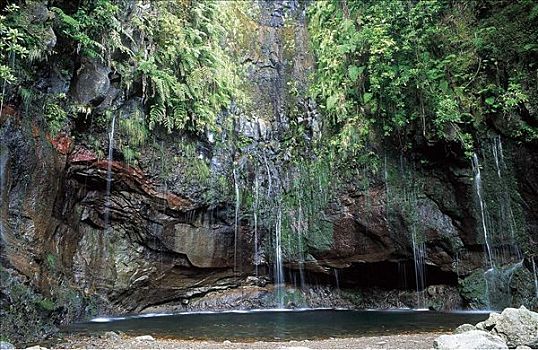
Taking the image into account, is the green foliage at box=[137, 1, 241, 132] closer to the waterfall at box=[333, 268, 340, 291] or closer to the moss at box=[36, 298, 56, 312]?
the moss at box=[36, 298, 56, 312]

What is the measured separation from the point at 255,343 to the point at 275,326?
2390 mm

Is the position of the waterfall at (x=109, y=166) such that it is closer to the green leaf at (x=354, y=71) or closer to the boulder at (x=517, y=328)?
the green leaf at (x=354, y=71)

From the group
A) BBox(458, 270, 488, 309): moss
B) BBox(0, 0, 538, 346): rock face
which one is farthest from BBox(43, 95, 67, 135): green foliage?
BBox(458, 270, 488, 309): moss

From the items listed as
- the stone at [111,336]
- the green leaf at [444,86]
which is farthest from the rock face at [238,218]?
the stone at [111,336]

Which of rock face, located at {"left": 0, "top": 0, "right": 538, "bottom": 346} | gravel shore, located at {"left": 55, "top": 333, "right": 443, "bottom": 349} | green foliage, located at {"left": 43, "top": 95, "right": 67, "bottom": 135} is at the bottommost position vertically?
gravel shore, located at {"left": 55, "top": 333, "right": 443, "bottom": 349}

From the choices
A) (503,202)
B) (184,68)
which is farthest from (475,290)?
(184,68)

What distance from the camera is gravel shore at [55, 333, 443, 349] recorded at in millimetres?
6988

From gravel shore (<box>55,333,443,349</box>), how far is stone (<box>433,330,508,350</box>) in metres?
0.90

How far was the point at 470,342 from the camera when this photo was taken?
537cm

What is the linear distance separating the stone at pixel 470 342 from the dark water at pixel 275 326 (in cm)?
300

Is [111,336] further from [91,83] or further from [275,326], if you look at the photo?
[91,83]

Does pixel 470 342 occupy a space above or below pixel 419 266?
below

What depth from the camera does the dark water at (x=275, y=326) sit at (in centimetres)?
873

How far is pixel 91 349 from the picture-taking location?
6.61 meters
